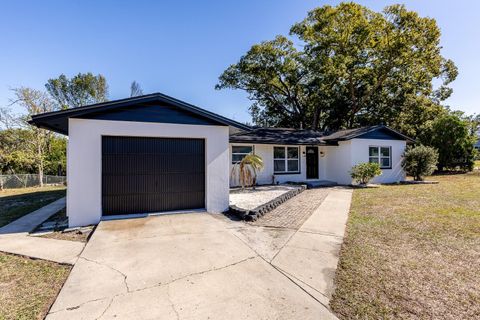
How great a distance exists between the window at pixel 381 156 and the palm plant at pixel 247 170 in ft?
26.5

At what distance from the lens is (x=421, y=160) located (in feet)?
51.8

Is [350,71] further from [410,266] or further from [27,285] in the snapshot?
[27,285]

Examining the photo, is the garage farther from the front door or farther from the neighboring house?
the front door

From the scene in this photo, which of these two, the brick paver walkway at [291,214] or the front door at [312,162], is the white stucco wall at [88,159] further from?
the front door at [312,162]

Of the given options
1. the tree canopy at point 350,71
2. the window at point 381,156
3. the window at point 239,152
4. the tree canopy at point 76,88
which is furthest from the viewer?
the tree canopy at point 76,88

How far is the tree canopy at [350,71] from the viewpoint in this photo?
66.3 ft

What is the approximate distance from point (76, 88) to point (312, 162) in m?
28.2

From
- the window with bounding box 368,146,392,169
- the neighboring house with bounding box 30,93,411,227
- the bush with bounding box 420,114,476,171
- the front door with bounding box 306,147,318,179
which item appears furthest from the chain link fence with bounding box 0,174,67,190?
the bush with bounding box 420,114,476,171

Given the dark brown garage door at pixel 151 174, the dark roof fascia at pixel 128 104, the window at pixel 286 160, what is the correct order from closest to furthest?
the dark roof fascia at pixel 128 104 < the dark brown garage door at pixel 151 174 < the window at pixel 286 160

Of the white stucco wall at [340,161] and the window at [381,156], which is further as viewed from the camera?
the window at [381,156]

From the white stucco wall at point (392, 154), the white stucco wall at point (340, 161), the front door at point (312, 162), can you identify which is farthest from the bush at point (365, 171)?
the front door at point (312, 162)

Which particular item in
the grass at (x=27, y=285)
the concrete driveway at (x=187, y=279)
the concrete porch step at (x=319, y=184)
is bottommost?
the grass at (x=27, y=285)

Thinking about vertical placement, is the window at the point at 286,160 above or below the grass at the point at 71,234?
above

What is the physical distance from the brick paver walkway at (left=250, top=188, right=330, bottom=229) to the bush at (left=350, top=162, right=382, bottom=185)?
5001 millimetres
